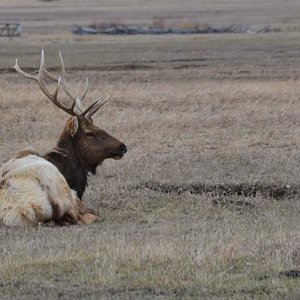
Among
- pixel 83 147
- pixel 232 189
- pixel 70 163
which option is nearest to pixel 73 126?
pixel 83 147

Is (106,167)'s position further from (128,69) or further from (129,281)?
(128,69)

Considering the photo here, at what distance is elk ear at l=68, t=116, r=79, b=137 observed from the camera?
12.3 m

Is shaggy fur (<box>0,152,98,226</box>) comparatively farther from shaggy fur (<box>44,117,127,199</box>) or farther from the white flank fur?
shaggy fur (<box>44,117,127,199</box>)

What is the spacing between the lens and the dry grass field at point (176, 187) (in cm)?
786

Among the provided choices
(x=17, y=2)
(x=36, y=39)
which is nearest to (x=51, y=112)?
→ (x=36, y=39)

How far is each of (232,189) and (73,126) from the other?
8.19 feet

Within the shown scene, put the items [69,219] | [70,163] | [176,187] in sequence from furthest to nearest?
[176,187] < [70,163] < [69,219]

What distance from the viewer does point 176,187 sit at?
535 inches

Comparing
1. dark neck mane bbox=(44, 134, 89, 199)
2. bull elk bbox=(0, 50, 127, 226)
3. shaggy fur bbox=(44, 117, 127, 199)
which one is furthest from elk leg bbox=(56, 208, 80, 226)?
shaggy fur bbox=(44, 117, 127, 199)

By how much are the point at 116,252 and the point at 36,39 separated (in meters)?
43.7

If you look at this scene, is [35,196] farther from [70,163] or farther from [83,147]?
[83,147]

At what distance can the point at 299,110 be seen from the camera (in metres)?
20.2

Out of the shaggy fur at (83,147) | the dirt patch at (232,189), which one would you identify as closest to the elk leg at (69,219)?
the shaggy fur at (83,147)

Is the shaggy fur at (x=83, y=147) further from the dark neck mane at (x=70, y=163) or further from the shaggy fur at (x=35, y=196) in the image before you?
the shaggy fur at (x=35, y=196)
